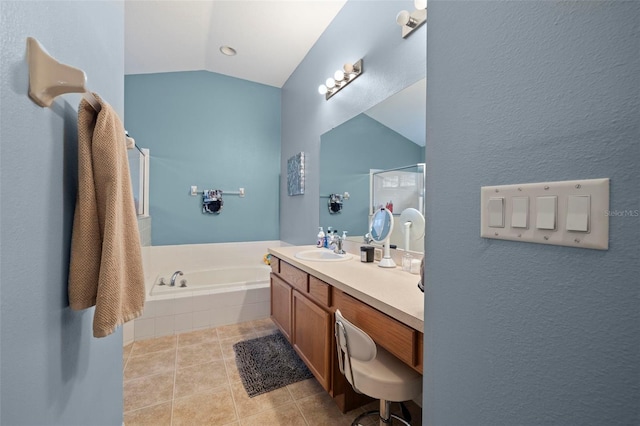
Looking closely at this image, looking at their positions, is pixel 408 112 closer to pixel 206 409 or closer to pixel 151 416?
pixel 206 409

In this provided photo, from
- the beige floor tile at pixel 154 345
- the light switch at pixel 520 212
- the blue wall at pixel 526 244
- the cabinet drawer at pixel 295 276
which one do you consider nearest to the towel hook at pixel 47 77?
the blue wall at pixel 526 244

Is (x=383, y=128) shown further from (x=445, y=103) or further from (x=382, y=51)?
(x=445, y=103)

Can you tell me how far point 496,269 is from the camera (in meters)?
0.53

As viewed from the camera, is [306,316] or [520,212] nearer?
[520,212]

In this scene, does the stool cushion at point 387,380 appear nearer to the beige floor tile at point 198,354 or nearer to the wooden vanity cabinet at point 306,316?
the wooden vanity cabinet at point 306,316

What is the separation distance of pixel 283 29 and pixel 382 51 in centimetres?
125

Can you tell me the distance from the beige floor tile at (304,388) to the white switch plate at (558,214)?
162 cm

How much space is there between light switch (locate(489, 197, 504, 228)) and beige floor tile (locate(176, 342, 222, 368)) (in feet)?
7.20

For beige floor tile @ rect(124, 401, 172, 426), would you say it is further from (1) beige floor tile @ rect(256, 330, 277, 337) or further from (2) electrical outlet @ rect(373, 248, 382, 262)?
(2) electrical outlet @ rect(373, 248, 382, 262)

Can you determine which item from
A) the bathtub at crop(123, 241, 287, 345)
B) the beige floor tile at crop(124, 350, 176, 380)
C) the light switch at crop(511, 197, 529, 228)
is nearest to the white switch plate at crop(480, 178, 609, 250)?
the light switch at crop(511, 197, 529, 228)

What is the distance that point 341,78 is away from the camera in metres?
2.07

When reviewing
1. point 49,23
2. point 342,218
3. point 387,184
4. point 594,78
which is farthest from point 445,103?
point 342,218

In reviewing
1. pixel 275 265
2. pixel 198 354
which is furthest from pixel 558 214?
pixel 198 354

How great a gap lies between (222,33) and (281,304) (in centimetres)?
259
